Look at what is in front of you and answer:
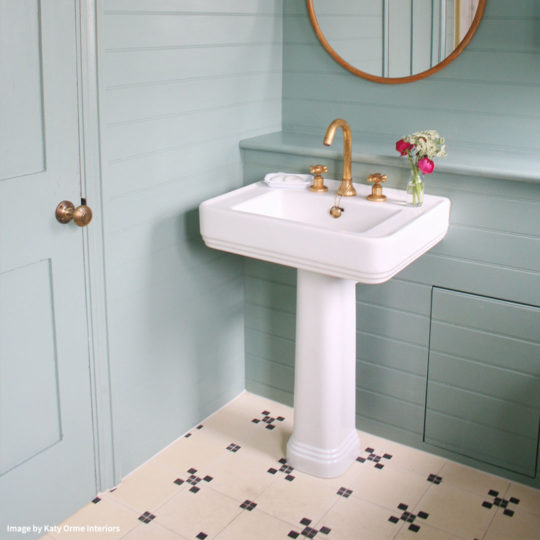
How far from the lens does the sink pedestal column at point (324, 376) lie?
2406 mm

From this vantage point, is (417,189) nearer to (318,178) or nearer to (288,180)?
(318,178)

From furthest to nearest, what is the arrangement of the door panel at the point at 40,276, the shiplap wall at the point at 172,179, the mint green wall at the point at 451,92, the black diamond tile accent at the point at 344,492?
the black diamond tile accent at the point at 344,492
the mint green wall at the point at 451,92
the shiplap wall at the point at 172,179
the door panel at the point at 40,276

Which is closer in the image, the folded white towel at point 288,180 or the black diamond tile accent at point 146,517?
the black diamond tile accent at point 146,517

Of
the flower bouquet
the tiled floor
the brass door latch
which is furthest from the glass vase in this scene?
the tiled floor

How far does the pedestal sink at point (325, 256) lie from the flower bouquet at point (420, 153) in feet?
0.19

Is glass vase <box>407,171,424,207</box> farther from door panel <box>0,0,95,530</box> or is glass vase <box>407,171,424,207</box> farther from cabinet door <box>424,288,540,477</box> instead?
door panel <box>0,0,95,530</box>

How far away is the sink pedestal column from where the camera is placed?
2.41m

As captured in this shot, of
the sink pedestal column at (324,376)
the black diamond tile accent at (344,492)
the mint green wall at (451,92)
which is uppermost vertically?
the mint green wall at (451,92)

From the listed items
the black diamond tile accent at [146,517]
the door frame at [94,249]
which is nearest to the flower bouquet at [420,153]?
the door frame at [94,249]

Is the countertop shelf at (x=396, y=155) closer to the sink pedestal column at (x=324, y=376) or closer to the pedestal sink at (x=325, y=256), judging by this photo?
the pedestal sink at (x=325, y=256)

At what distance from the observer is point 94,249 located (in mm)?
2240

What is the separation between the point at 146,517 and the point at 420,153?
141 cm

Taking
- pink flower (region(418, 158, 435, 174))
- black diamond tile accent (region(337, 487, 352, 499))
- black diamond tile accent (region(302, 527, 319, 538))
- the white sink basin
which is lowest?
black diamond tile accent (region(302, 527, 319, 538))

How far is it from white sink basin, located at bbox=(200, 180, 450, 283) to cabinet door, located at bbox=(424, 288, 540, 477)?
300 millimetres
